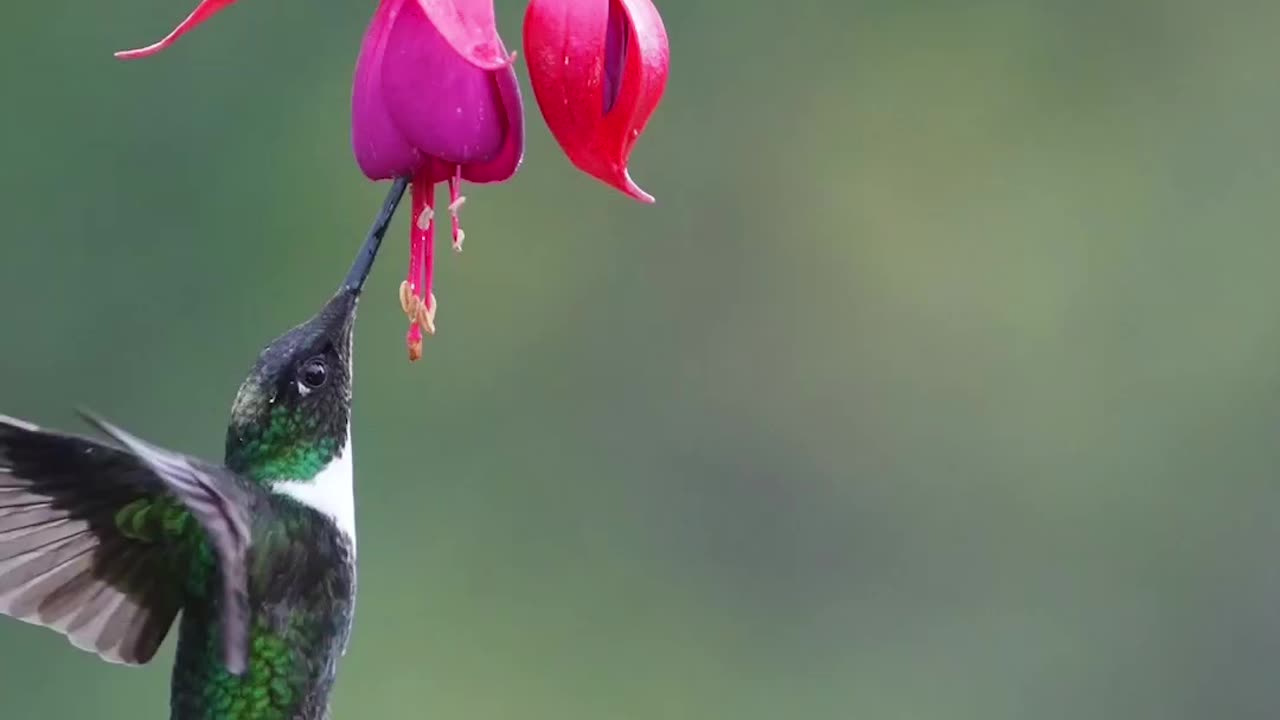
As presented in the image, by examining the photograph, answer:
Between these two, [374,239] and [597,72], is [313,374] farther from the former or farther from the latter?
[597,72]

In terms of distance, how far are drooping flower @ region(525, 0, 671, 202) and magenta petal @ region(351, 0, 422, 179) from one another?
9cm

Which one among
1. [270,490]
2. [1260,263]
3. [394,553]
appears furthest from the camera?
[1260,263]

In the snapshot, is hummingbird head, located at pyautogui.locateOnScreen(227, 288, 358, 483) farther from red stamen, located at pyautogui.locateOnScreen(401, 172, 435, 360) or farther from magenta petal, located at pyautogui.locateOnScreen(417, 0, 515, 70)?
magenta petal, located at pyautogui.locateOnScreen(417, 0, 515, 70)

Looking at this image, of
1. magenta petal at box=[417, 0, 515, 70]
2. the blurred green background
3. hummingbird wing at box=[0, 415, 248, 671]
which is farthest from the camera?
the blurred green background

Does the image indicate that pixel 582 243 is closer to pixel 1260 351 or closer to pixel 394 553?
pixel 394 553

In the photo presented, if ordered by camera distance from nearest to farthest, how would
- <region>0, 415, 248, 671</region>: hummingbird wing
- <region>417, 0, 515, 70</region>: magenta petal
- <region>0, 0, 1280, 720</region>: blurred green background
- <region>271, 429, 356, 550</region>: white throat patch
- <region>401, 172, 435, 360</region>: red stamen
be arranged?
<region>417, 0, 515, 70</region>: magenta petal
<region>401, 172, 435, 360</region>: red stamen
<region>0, 415, 248, 671</region>: hummingbird wing
<region>271, 429, 356, 550</region>: white throat patch
<region>0, 0, 1280, 720</region>: blurred green background

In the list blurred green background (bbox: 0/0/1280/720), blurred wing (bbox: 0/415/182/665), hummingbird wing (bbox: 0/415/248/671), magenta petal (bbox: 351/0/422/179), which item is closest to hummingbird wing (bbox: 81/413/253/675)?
hummingbird wing (bbox: 0/415/248/671)

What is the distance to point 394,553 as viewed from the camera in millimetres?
3891

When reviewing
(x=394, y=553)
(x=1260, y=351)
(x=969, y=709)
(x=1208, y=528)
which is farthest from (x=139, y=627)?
(x=1260, y=351)

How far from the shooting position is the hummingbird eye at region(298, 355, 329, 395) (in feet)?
5.14

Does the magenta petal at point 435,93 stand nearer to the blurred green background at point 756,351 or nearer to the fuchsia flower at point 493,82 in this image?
the fuchsia flower at point 493,82

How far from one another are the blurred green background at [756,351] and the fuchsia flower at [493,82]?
245 centimetres

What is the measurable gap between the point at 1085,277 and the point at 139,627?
321 cm

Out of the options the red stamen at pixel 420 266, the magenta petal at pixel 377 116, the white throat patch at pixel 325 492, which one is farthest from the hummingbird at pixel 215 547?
the magenta petal at pixel 377 116
